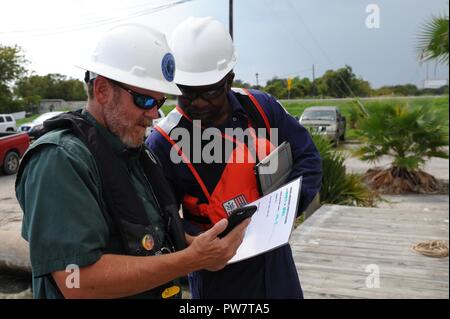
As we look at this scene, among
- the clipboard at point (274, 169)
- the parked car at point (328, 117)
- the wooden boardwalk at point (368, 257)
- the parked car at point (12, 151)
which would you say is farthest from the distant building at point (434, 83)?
the parked car at point (328, 117)

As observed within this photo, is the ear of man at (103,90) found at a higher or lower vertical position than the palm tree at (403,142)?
higher

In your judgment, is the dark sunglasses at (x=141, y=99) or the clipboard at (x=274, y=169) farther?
the clipboard at (x=274, y=169)

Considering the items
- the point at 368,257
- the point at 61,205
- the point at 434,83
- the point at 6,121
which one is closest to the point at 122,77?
the point at 61,205

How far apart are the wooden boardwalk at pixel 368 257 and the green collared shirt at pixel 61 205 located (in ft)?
8.39

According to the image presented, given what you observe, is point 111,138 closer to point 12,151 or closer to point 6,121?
point 12,151

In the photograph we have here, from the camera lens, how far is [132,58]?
138 cm

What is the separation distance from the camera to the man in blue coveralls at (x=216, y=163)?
187 cm

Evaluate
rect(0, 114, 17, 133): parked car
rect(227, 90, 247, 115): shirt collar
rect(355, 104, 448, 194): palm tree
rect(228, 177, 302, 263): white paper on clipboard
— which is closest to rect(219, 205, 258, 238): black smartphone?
rect(228, 177, 302, 263): white paper on clipboard

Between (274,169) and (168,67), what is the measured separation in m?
0.65

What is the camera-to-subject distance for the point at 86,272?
1127mm

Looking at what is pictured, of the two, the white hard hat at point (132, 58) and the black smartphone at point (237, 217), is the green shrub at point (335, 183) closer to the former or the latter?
the black smartphone at point (237, 217)

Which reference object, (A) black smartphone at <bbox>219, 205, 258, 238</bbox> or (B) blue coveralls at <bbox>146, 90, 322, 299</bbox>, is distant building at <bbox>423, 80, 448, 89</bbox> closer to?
(B) blue coveralls at <bbox>146, 90, 322, 299</bbox>

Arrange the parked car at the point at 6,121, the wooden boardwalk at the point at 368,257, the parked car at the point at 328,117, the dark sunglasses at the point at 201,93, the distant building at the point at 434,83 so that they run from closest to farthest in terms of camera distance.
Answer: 1. the dark sunglasses at the point at 201,93
2. the distant building at the point at 434,83
3. the wooden boardwalk at the point at 368,257
4. the parked car at the point at 6,121
5. the parked car at the point at 328,117

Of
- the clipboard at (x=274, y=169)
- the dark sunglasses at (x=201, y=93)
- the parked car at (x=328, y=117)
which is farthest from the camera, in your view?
the parked car at (x=328, y=117)
